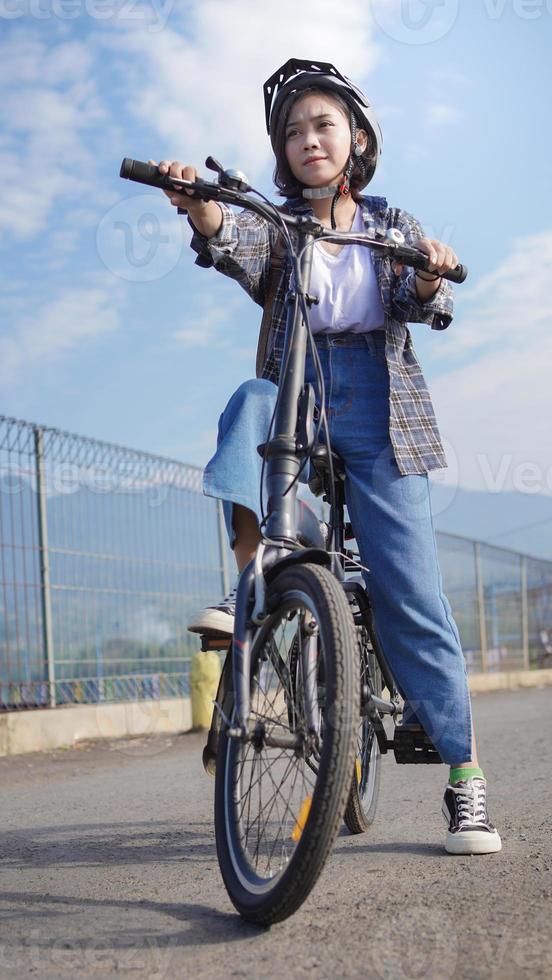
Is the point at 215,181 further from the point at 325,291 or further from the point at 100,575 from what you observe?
the point at 100,575

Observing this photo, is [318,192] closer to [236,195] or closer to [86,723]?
[236,195]

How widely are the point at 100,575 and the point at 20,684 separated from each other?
1.30 metres

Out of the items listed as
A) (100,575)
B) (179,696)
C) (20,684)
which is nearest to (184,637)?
(179,696)

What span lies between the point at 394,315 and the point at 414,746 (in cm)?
130

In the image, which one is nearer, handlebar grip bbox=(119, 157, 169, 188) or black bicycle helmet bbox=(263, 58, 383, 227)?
handlebar grip bbox=(119, 157, 169, 188)

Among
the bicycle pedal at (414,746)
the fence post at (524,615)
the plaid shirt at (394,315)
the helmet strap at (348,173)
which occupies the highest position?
the helmet strap at (348,173)

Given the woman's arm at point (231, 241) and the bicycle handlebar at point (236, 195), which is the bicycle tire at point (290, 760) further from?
the woman's arm at point (231, 241)

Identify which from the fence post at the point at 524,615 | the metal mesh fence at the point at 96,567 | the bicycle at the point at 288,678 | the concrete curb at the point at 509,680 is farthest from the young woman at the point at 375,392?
the fence post at the point at 524,615

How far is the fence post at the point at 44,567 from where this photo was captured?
305 inches

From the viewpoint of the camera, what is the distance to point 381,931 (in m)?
2.05

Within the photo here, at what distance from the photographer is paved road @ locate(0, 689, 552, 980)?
1.90 metres

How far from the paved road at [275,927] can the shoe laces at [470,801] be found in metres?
0.12

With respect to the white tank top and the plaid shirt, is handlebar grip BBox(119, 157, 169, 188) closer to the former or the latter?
the plaid shirt

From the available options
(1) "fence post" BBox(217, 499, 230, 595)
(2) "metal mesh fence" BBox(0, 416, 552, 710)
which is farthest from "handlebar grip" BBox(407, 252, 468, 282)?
(1) "fence post" BBox(217, 499, 230, 595)
